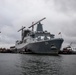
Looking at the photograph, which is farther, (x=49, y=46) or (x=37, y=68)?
(x=49, y=46)

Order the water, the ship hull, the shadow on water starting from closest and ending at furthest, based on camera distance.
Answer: the shadow on water < the water < the ship hull

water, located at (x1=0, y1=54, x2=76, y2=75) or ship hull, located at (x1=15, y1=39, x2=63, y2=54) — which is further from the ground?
ship hull, located at (x1=15, y1=39, x2=63, y2=54)

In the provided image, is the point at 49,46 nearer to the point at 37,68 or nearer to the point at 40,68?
the point at 40,68

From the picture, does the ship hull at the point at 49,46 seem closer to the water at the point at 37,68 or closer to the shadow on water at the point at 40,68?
the water at the point at 37,68

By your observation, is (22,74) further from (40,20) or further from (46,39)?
(40,20)

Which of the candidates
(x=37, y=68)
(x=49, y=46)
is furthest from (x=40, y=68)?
(x=49, y=46)

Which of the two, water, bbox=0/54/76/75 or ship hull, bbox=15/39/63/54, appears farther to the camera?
ship hull, bbox=15/39/63/54

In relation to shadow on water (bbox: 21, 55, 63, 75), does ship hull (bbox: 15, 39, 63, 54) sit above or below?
above

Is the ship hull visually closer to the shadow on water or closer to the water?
the water

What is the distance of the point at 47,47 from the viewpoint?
103 m

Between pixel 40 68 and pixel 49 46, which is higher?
pixel 49 46

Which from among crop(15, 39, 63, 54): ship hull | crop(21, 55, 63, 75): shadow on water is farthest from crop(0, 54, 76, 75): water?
crop(15, 39, 63, 54): ship hull

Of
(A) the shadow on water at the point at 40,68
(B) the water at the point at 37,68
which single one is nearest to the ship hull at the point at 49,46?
(B) the water at the point at 37,68


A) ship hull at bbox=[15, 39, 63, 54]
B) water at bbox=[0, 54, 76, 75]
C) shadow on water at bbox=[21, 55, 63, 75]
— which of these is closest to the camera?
shadow on water at bbox=[21, 55, 63, 75]
